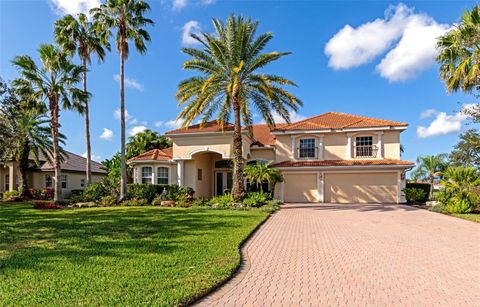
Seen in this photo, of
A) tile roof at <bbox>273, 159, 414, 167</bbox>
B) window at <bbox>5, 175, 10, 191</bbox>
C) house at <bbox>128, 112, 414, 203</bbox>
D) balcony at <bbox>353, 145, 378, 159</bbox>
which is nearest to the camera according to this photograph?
tile roof at <bbox>273, 159, 414, 167</bbox>

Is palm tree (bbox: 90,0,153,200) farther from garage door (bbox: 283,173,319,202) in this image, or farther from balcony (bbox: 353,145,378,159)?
balcony (bbox: 353,145,378,159)

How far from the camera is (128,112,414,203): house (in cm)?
2258

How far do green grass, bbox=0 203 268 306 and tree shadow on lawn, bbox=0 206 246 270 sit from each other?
0.8 inches

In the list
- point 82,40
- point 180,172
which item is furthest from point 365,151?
point 82,40

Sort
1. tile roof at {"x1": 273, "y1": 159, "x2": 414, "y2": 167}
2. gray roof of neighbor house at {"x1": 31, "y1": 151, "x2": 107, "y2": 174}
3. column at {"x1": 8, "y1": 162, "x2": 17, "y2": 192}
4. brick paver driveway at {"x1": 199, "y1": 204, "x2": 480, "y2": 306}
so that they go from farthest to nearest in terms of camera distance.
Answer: gray roof of neighbor house at {"x1": 31, "y1": 151, "x2": 107, "y2": 174} → column at {"x1": 8, "y1": 162, "x2": 17, "y2": 192} → tile roof at {"x1": 273, "y1": 159, "x2": 414, "y2": 167} → brick paver driveway at {"x1": 199, "y1": 204, "x2": 480, "y2": 306}

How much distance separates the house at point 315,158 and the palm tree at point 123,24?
323cm

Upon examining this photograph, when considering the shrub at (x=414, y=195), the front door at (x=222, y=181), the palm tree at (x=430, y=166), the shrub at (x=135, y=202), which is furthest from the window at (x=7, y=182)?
the palm tree at (x=430, y=166)

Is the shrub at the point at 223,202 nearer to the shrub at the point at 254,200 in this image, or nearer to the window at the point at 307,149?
the shrub at the point at 254,200

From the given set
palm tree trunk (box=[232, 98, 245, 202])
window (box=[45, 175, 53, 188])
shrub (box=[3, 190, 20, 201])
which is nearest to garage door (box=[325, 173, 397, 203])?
palm tree trunk (box=[232, 98, 245, 202])

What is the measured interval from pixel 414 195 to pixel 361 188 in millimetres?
3845

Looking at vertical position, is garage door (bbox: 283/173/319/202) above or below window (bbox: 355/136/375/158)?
below

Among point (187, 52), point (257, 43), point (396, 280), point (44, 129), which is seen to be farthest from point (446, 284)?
point (44, 129)

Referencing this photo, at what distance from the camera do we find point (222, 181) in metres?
27.2

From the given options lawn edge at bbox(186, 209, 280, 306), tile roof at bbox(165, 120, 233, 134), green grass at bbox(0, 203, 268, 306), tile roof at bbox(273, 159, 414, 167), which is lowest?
lawn edge at bbox(186, 209, 280, 306)
